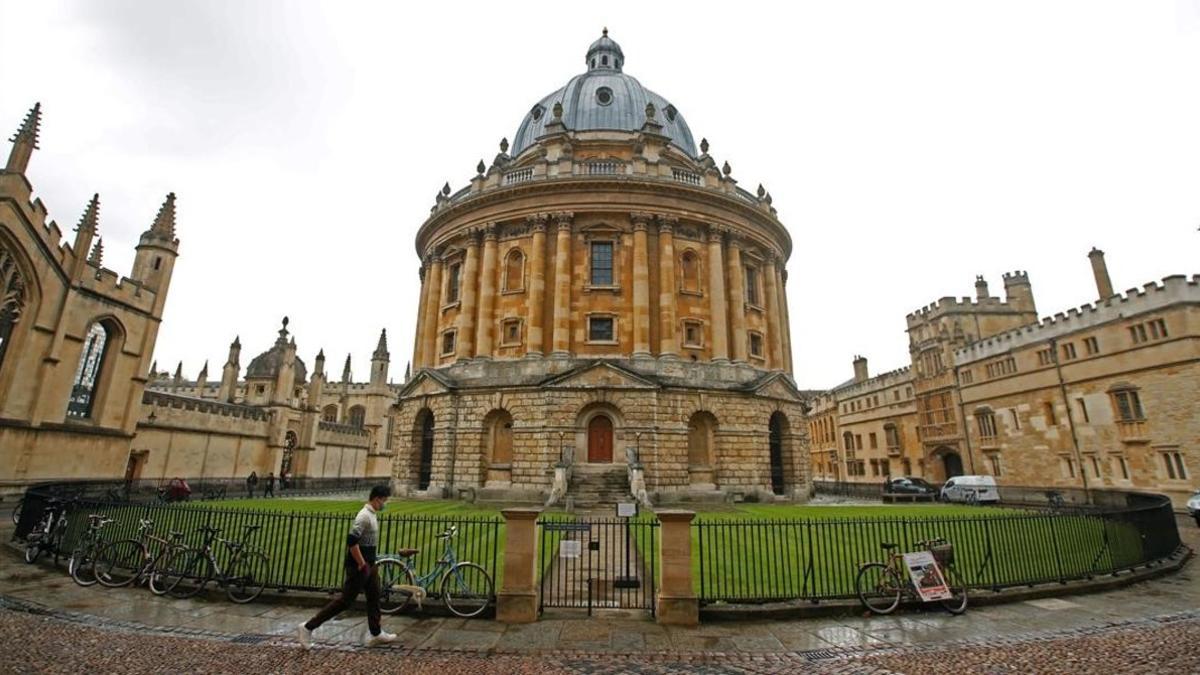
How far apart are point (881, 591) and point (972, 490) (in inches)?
1020

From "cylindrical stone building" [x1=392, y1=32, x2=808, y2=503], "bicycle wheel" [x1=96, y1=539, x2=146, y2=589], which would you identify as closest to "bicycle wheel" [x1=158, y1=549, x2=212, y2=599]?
"bicycle wheel" [x1=96, y1=539, x2=146, y2=589]

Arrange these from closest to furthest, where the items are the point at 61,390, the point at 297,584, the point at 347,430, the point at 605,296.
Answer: the point at 297,584 → the point at 61,390 → the point at 605,296 → the point at 347,430

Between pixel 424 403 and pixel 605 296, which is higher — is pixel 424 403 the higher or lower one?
the lower one

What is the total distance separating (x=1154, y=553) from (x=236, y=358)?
165 ft

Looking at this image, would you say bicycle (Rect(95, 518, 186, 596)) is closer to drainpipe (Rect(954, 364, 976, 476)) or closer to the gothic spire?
the gothic spire

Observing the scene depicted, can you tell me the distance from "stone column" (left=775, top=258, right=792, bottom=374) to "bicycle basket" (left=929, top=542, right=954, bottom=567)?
2506cm

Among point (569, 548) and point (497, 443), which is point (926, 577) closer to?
point (569, 548)

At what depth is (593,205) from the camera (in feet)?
94.7

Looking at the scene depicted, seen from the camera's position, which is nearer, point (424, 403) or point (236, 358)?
point (424, 403)

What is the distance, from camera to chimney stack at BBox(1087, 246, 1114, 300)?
3334cm

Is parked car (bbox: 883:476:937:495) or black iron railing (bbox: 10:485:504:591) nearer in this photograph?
black iron railing (bbox: 10:485:504:591)

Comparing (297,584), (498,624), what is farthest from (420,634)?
(297,584)

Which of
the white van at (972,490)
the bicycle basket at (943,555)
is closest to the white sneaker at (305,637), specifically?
the bicycle basket at (943,555)

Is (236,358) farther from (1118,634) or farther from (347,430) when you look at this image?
(1118,634)
